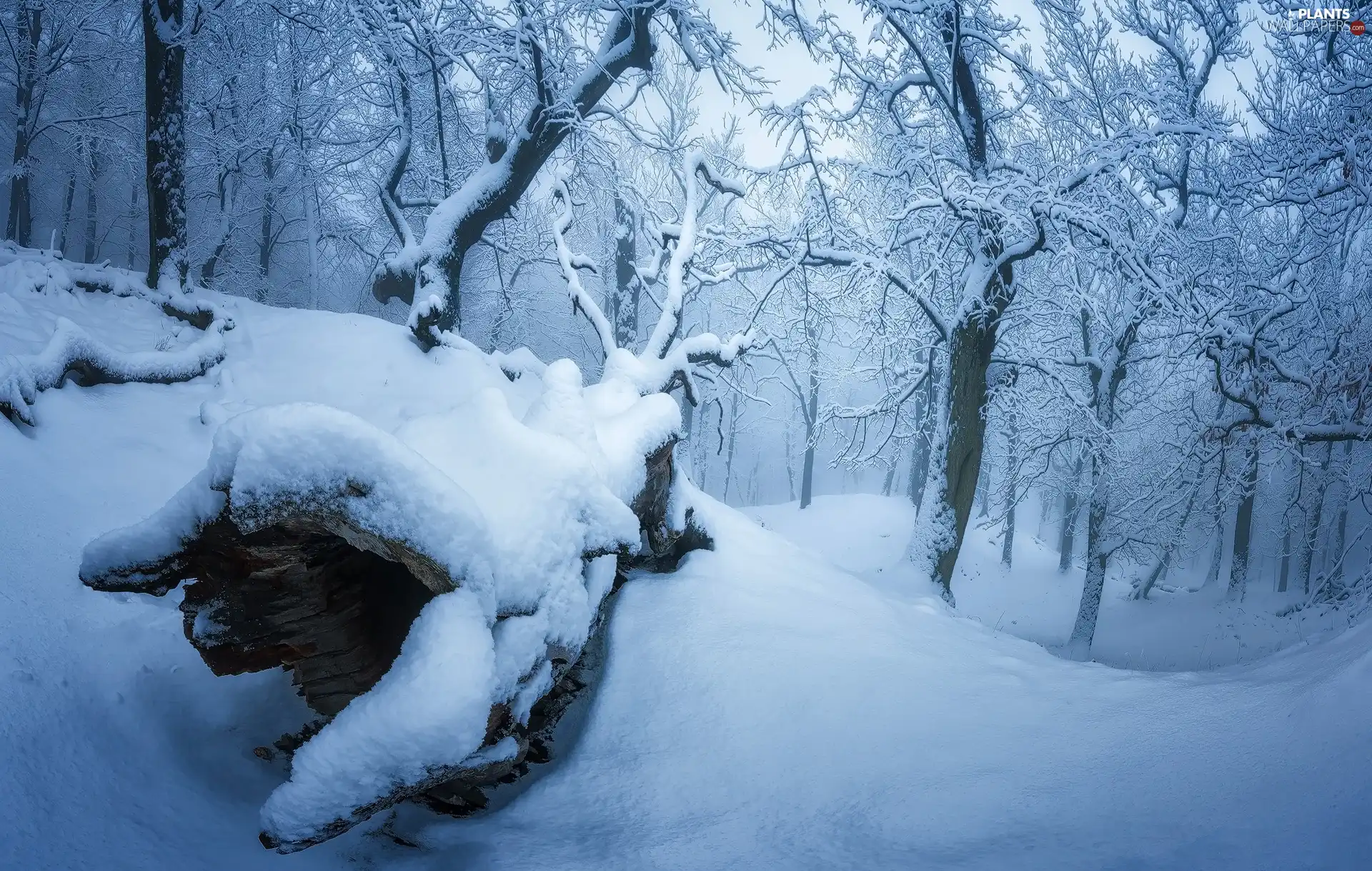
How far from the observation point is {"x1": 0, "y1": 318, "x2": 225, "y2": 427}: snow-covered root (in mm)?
3301

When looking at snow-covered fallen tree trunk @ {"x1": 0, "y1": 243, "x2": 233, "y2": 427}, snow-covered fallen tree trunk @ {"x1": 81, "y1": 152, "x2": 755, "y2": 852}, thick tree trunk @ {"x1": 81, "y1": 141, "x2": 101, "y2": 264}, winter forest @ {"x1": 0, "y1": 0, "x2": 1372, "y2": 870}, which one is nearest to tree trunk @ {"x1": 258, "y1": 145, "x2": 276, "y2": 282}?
winter forest @ {"x1": 0, "y1": 0, "x2": 1372, "y2": 870}

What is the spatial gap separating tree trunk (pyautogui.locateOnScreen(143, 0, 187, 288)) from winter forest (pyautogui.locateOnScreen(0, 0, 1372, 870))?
5 centimetres

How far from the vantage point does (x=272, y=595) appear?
214 cm

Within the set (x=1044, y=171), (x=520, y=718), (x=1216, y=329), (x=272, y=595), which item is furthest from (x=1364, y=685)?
(x=1044, y=171)

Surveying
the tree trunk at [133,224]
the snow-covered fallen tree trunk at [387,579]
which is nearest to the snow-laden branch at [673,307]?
the snow-covered fallen tree trunk at [387,579]

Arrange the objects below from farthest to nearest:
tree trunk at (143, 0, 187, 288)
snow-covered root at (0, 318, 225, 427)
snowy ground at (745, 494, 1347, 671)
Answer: snowy ground at (745, 494, 1347, 671) → tree trunk at (143, 0, 187, 288) → snow-covered root at (0, 318, 225, 427)

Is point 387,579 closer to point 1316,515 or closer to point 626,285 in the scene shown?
point 626,285

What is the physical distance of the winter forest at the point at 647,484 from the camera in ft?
6.46

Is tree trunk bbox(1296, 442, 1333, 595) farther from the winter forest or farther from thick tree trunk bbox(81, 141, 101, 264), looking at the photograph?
thick tree trunk bbox(81, 141, 101, 264)

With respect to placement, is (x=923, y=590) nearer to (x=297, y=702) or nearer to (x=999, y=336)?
(x=999, y=336)

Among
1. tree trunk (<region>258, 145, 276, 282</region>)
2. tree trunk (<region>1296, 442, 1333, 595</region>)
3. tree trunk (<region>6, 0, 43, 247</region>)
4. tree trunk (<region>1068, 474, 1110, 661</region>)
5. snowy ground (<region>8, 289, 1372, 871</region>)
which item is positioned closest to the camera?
snowy ground (<region>8, 289, 1372, 871</region>)

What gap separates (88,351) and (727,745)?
15.4ft

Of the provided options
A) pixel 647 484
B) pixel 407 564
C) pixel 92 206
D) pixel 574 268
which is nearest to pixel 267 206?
pixel 92 206

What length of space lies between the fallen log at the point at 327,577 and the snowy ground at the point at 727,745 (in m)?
0.34
